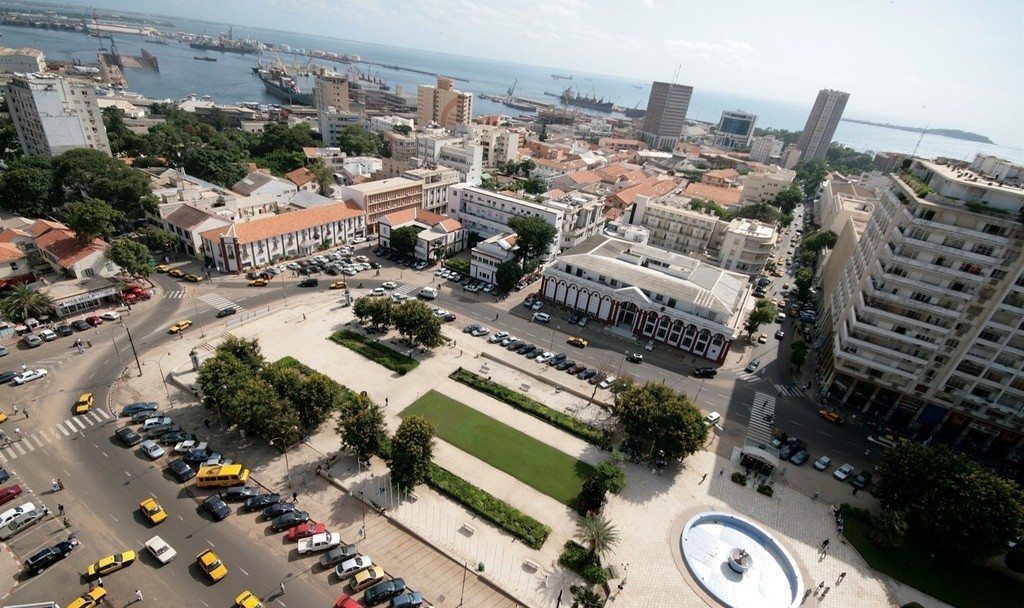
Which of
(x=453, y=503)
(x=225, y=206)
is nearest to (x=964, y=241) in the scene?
(x=453, y=503)

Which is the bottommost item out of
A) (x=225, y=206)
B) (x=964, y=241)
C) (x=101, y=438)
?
(x=101, y=438)

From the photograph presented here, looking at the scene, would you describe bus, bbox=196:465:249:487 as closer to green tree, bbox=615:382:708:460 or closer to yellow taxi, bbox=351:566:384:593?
yellow taxi, bbox=351:566:384:593

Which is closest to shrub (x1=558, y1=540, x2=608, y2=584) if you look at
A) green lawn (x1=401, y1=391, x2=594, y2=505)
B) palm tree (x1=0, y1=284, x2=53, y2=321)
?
green lawn (x1=401, y1=391, x2=594, y2=505)

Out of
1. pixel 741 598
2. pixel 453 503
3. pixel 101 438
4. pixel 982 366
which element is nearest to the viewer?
pixel 741 598

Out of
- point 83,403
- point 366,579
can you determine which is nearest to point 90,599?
point 366,579

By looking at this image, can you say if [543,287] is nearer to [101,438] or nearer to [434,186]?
[434,186]

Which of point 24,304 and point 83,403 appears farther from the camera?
point 24,304

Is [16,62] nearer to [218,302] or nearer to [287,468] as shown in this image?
[218,302]

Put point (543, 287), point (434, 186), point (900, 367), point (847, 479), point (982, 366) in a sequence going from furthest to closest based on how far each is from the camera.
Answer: point (434, 186) < point (543, 287) < point (900, 367) < point (982, 366) < point (847, 479)
